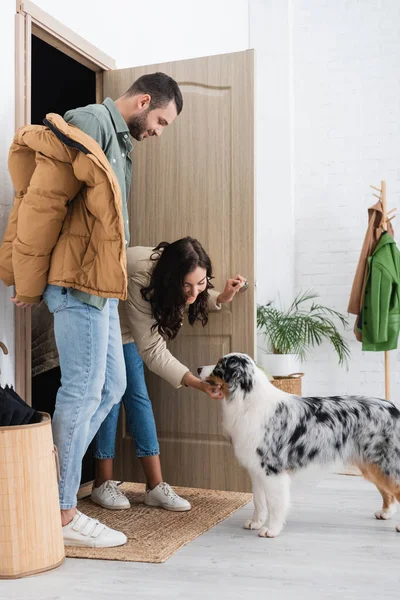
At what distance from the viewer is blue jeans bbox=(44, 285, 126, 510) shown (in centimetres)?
224

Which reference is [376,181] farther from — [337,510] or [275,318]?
[337,510]

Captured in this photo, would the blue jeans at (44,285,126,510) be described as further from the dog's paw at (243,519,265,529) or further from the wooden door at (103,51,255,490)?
the wooden door at (103,51,255,490)

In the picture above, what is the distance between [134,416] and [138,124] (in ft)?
3.99

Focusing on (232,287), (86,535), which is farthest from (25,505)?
(232,287)

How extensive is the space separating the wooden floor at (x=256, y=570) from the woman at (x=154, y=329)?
484 millimetres

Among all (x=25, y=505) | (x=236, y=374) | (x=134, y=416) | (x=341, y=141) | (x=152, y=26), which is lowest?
(x=25, y=505)

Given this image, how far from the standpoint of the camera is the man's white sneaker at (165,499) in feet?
9.49

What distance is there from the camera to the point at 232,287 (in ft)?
9.93

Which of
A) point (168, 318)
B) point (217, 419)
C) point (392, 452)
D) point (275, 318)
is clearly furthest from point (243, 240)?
point (275, 318)

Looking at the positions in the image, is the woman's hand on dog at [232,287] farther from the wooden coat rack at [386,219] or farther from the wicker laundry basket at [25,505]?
the wooden coat rack at [386,219]

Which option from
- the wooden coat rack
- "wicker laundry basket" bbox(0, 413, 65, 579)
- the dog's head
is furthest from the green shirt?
the wooden coat rack

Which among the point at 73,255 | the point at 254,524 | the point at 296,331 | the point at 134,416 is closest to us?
the point at 73,255

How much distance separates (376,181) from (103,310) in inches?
130

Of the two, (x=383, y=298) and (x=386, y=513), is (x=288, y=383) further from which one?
(x=386, y=513)
